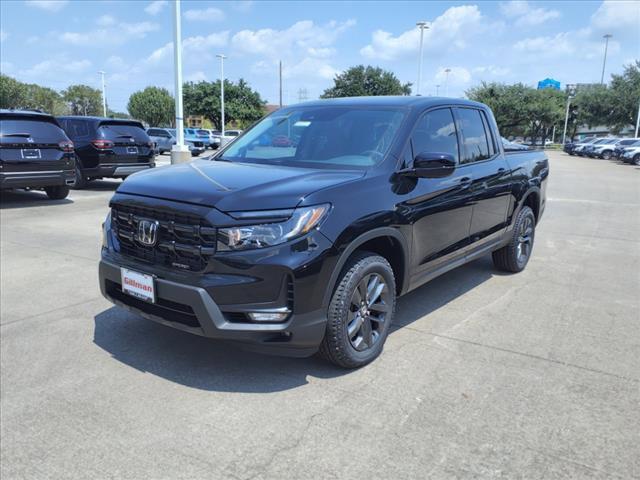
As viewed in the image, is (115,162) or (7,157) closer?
(7,157)

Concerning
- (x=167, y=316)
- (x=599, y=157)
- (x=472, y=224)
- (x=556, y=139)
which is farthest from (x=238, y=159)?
(x=556, y=139)

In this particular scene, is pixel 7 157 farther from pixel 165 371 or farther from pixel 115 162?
pixel 165 371

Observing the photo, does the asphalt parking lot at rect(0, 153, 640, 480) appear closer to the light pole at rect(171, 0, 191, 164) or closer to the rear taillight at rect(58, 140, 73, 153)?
the rear taillight at rect(58, 140, 73, 153)

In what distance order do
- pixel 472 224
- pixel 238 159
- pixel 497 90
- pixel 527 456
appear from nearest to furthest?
1. pixel 527 456
2. pixel 238 159
3. pixel 472 224
4. pixel 497 90

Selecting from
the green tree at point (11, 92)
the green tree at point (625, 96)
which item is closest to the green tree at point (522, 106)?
the green tree at point (625, 96)

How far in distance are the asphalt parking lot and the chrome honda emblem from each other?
2.94 ft

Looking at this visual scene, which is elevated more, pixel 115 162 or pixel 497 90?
pixel 497 90

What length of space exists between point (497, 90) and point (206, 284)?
70406 millimetres

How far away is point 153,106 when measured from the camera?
270ft

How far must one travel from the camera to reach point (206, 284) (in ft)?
9.93

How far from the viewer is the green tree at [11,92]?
6557cm

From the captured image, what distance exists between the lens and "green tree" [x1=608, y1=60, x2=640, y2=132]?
57.3m

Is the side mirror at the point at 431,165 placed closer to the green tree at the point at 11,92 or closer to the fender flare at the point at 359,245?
the fender flare at the point at 359,245

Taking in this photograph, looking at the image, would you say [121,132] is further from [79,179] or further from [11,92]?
[11,92]
